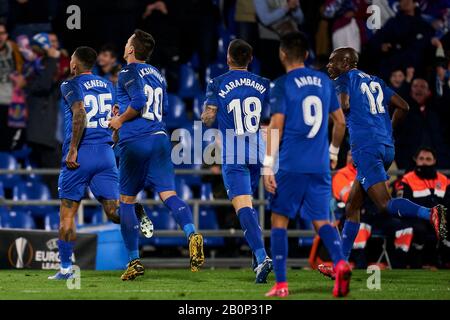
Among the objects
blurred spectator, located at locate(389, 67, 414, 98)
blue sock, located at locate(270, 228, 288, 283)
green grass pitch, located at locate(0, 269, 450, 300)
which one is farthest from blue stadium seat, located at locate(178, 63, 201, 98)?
blue sock, located at locate(270, 228, 288, 283)

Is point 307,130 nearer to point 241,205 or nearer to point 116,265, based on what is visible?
point 241,205

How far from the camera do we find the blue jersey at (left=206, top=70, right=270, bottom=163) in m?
10.5

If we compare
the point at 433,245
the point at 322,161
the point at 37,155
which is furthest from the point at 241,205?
the point at 37,155

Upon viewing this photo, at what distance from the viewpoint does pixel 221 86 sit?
10.5 metres

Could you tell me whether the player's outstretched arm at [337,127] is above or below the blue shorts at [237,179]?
above

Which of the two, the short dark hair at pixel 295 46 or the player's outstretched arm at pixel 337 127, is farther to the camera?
the player's outstretched arm at pixel 337 127

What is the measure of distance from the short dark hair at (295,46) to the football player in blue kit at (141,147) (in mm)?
2229

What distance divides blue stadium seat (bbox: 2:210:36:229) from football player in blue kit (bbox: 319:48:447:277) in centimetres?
633

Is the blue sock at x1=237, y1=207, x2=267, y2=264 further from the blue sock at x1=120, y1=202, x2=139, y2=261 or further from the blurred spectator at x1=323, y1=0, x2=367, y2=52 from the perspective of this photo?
the blurred spectator at x1=323, y1=0, x2=367, y2=52

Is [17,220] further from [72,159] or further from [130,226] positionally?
[130,226]

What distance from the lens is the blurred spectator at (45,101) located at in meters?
16.3

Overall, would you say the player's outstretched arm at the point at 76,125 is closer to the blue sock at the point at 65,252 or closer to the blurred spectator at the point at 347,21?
the blue sock at the point at 65,252

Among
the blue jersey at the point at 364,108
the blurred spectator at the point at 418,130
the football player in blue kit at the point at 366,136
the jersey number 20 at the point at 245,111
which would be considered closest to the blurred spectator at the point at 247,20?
the blurred spectator at the point at 418,130
